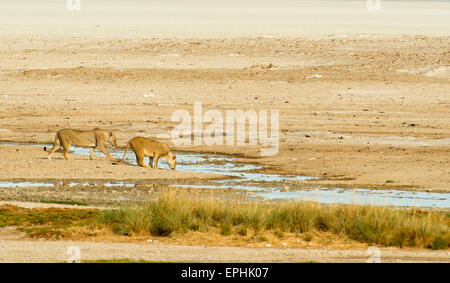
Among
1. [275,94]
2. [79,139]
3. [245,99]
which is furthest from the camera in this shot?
[275,94]

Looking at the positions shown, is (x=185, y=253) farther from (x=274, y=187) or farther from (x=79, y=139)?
(x=79, y=139)

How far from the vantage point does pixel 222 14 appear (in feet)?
336

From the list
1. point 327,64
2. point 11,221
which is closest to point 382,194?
point 11,221

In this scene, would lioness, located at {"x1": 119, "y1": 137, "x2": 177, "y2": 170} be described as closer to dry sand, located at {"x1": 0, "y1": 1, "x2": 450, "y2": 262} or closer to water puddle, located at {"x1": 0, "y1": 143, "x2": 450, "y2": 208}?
water puddle, located at {"x1": 0, "y1": 143, "x2": 450, "y2": 208}

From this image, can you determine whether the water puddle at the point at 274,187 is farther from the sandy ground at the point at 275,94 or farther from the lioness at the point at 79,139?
the lioness at the point at 79,139

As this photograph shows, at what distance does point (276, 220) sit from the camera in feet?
49.7

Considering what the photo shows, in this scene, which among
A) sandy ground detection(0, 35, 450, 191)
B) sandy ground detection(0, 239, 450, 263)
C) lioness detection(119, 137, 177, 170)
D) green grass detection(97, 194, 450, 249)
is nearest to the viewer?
sandy ground detection(0, 239, 450, 263)

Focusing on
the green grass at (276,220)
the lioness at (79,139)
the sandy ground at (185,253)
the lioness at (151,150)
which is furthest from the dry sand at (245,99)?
the green grass at (276,220)

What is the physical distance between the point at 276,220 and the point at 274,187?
4.97m

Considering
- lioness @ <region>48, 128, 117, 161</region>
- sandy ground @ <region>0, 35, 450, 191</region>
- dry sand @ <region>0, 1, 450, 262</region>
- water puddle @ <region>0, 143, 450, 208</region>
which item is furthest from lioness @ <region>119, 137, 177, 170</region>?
lioness @ <region>48, 128, 117, 161</region>

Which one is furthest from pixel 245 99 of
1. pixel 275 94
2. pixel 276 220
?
pixel 276 220

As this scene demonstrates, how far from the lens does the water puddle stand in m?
18.5

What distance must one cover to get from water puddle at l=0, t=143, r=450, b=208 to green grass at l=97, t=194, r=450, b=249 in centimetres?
178
